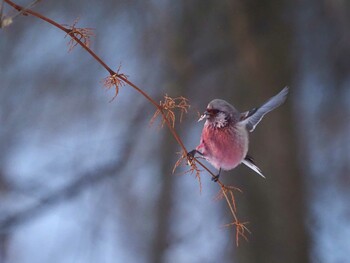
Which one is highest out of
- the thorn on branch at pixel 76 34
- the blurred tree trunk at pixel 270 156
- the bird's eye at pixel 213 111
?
the blurred tree trunk at pixel 270 156

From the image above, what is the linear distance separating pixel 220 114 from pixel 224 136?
0.16 feet

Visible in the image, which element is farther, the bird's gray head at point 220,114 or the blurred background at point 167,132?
the blurred background at point 167,132

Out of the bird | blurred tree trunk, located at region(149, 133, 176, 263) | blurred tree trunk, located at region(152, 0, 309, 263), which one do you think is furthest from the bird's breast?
blurred tree trunk, located at region(149, 133, 176, 263)

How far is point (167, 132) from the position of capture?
336cm

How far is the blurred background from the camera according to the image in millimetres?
2861

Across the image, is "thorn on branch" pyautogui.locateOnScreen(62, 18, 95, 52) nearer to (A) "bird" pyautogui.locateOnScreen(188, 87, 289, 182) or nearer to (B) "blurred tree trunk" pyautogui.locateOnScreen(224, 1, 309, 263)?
(A) "bird" pyautogui.locateOnScreen(188, 87, 289, 182)

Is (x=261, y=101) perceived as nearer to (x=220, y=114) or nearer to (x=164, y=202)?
(x=164, y=202)

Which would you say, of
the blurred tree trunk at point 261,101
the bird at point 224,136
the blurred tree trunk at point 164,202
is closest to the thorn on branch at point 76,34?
the bird at point 224,136

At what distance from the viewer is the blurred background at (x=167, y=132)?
2.86 meters

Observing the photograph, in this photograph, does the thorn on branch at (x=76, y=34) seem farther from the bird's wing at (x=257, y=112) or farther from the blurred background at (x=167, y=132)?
the blurred background at (x=167, y=132)

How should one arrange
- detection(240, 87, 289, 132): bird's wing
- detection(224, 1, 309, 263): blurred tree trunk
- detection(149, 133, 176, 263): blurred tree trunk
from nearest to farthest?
detection(240, 87, 289, 132): bird's wing, detection(224, 1, 309, 263): blurred tree trunk, detection(149, 133, 176, 263): blurred tree trunk

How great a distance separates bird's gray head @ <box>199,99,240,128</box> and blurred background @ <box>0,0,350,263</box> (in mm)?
1561

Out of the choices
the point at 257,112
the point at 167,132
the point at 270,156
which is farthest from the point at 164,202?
the point at 257,112

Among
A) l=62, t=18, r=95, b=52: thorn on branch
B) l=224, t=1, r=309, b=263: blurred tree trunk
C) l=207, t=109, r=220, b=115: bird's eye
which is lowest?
l=62, t=18, r=95, b=52: thorn on branch
